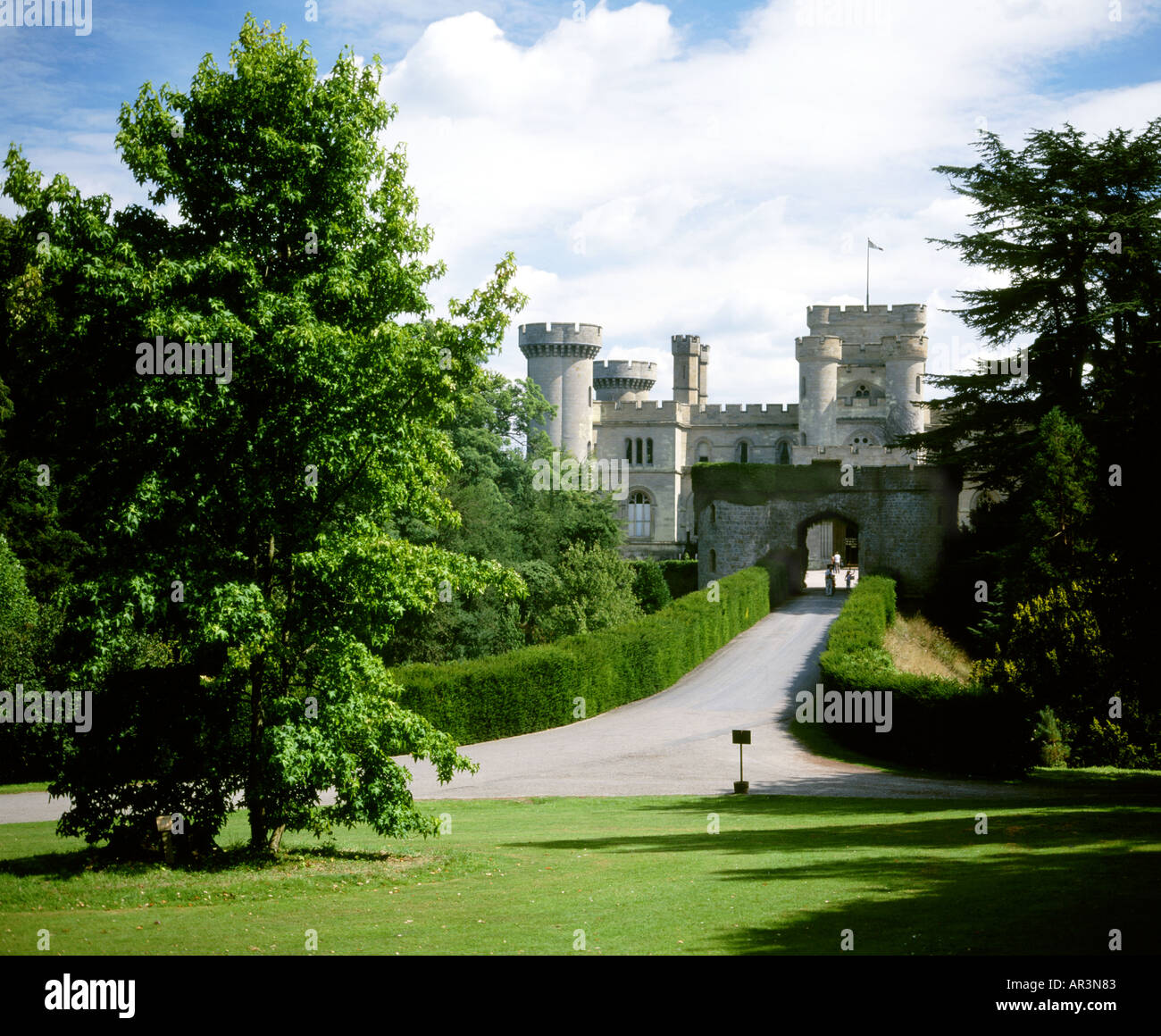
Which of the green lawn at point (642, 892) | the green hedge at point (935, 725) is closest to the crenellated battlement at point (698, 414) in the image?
the green hedge at point (935, 725)

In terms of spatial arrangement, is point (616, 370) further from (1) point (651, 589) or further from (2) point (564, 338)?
(1) point (651, 589)

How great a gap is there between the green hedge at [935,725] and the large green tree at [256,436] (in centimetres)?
1374

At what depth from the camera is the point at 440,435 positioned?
13.1m

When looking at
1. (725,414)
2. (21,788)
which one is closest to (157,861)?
(21,788)

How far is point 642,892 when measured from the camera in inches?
387

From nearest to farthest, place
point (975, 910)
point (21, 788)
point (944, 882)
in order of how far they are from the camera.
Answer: point (975, 910)
point (944, 882)
point (21, 788)

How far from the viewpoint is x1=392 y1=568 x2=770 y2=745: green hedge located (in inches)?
1025

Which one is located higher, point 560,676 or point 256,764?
point 256,764

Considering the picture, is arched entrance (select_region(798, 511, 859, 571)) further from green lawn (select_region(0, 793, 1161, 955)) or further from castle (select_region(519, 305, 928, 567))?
green lawn (select_region(0, 793, 1161, 955))

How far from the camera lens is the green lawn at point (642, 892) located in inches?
315

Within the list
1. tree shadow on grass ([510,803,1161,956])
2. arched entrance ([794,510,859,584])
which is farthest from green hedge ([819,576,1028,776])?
arched entrance ([794,510,859,584])

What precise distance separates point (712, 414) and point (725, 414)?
0.83 metres

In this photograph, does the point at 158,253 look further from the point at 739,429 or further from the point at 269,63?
the point at 739,429

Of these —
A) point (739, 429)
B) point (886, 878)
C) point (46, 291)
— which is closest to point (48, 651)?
point (46, 291)
